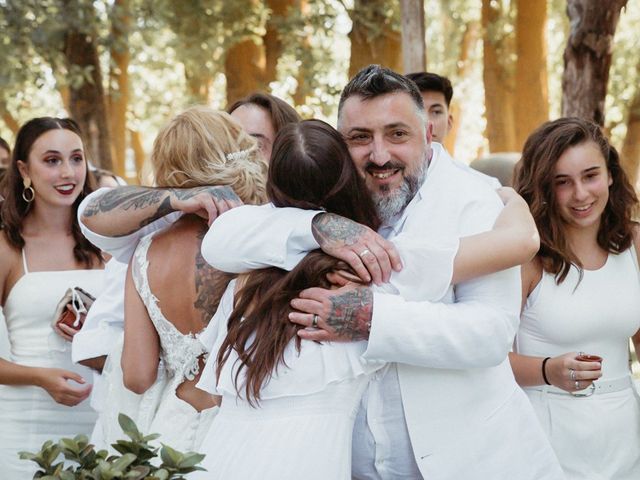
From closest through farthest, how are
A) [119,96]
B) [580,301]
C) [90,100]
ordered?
1. [580,301]
2. [90,100]
3. [119,96]

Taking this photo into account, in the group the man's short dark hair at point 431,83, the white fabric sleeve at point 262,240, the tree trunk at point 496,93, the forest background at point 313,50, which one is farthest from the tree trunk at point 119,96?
the white fabric sleeve at point 262,240

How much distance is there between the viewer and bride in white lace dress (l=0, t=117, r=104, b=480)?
4734 mm

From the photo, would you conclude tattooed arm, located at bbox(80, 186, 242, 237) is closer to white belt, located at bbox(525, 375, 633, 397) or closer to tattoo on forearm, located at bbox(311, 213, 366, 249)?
tattoo on forearm, located at bbox(311, 213, 366, 249)

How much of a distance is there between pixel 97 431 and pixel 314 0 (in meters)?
10.4

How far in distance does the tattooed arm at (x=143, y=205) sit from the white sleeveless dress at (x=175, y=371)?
104mm

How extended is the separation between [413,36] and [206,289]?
5.58 m

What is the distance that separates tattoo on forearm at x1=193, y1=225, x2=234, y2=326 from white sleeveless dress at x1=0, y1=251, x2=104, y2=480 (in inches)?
62.9

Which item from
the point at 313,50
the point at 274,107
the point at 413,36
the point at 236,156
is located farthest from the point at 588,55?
the point at 313,50

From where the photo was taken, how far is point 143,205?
3303 millimetres

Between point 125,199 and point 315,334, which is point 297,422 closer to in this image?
point 315,334

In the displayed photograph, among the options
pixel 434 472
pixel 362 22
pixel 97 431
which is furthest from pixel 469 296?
pixel 362 22

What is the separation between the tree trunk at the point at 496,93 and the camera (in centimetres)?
1614

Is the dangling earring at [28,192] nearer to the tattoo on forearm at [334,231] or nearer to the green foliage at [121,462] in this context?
the tattoo on forearm at [334,231]

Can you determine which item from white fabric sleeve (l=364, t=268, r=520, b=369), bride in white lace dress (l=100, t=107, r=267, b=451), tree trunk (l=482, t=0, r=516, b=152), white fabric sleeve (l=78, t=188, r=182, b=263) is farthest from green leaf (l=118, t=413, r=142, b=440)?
tree trunk (l=482, t=0, r=516, b=152)
